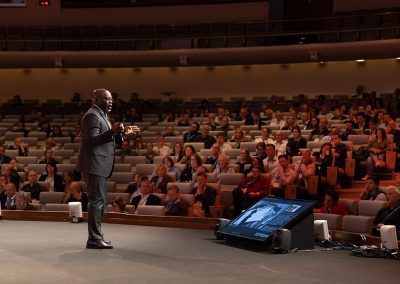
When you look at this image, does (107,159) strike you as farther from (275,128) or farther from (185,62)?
(185,62)

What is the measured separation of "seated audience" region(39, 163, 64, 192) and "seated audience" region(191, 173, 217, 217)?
8.49ft

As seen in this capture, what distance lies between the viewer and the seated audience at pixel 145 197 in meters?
7.92

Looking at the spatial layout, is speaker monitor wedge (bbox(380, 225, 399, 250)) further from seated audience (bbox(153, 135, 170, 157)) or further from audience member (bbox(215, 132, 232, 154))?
seated audience (bbox(153, 135, 170, 157))

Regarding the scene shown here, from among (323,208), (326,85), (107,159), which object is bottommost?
(323,208)

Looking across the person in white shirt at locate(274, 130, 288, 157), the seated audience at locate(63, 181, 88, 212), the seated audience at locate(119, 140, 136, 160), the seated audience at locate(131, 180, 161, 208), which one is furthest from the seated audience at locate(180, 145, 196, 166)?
the seated audience at locate(63, 181, 88, 212)

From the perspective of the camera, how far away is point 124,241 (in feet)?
17.2

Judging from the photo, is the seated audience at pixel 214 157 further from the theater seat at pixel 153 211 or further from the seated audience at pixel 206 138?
the theater seat at pixel 153 211

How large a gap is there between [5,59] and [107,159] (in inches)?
480

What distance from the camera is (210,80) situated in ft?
59.3

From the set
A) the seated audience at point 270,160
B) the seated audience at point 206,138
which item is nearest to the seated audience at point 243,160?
the seated audience at point 270,160

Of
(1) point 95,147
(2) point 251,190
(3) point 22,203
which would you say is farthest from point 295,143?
(1) point 95,147

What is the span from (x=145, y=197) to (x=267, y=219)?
3.13m

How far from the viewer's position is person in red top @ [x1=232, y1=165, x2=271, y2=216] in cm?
826

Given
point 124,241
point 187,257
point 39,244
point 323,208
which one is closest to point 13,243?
point 39,244
